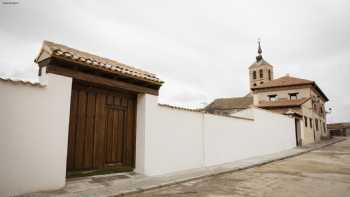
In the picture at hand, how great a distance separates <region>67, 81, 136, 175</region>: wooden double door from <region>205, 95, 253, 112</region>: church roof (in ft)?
125

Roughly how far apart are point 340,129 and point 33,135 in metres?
71.5

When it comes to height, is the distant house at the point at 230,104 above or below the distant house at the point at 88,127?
above

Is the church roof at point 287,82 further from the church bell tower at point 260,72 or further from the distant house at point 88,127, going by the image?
the distant house at point 88,127

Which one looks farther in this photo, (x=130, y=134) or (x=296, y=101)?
(x=296, y=101)

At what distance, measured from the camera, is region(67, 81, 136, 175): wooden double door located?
20.7 feet

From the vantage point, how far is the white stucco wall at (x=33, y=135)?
15.7ft

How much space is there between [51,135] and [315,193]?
6462 mm

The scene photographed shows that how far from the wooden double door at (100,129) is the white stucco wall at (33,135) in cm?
54

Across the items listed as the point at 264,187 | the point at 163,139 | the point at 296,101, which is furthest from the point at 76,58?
the point at 296,101

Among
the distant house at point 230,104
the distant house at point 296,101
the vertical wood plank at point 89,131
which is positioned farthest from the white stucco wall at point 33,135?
the distant house at point 230,104

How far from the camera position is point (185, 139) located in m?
8.99

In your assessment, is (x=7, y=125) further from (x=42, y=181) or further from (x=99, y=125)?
(x=99, y=125)

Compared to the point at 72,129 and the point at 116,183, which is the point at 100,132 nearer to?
the point at 72,129

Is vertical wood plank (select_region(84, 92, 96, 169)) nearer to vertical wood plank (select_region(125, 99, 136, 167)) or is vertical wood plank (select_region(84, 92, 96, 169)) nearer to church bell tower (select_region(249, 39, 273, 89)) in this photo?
vertical wood plank (select_region(125, 99, 136, 167))
